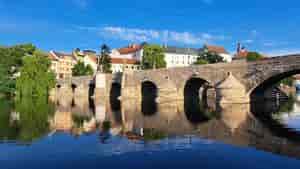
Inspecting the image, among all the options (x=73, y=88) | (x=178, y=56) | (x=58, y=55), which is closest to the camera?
(x=73, y=88)

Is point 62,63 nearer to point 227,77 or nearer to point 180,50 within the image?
point 180,50

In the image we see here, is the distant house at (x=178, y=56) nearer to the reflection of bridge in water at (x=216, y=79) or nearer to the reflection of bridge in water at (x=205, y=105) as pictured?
the reflection of bridge in water at (x=205, y=105)

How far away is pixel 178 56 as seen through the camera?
94.6 meters

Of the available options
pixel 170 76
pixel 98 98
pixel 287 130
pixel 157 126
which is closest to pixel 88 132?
pixel 157 126

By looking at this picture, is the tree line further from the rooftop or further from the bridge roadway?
the rooftop

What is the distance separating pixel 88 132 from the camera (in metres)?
14.1

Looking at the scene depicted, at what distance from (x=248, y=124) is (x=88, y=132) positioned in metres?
8.26

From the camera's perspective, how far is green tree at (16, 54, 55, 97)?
4781cm

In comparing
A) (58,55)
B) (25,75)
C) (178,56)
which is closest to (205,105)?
(25,75)

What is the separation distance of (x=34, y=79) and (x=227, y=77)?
33398 mm

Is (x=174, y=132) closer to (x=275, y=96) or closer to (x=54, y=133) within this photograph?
(x=54, y=133)

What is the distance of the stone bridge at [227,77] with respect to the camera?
997 inches

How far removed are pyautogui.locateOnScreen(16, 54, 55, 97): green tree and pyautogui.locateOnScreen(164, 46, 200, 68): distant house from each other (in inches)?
1847

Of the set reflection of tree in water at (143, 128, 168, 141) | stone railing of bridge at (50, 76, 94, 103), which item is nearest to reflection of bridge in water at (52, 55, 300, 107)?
stone railing of bridge at (50, 76, 94, 103)
